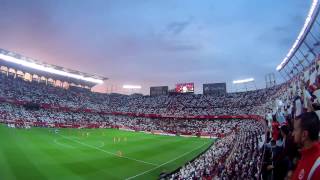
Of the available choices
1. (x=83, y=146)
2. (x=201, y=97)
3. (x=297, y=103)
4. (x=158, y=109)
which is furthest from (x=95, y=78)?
(x=297, y=103)

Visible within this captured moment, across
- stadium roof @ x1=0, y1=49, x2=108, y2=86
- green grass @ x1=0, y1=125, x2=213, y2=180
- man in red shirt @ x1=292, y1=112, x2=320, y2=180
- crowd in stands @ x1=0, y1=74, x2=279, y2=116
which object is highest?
stadium roof @ x1=0, y1=49, x2=108, y2=86

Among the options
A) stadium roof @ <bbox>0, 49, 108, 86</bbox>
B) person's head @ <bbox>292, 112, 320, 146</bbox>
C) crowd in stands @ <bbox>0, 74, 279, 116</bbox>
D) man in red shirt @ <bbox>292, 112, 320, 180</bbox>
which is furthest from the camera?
crowd in stands @ <bbox>0, 74, 279, 116</bbox>

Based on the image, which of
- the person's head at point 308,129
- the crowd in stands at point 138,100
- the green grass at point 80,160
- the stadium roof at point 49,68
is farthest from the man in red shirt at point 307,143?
the stadium roof at point 49,68

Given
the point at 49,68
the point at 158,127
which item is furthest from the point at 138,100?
the point at 49,68

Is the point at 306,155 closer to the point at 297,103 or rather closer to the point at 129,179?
the point at 297,103

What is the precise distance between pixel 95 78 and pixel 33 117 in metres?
44.8

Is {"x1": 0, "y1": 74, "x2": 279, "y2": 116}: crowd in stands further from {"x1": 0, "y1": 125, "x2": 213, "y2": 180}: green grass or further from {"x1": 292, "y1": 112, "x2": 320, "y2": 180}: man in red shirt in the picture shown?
{"x1": 292, "y1": 112, "x2": 320, "y2": 180}: man in red shirt

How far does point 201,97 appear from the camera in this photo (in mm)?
90562

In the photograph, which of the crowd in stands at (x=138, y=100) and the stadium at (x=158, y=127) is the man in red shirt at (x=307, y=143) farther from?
the crowd in stands at (x=138, y=100)

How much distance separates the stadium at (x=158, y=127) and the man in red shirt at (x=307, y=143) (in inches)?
0.5

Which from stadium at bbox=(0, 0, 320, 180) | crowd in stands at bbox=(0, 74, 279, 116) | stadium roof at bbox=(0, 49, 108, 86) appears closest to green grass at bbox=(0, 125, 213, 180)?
stadium at bbox=(0, 0, 320, 180)

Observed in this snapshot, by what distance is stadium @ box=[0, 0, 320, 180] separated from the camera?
596cm

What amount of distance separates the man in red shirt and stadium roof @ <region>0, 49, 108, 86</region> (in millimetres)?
74451

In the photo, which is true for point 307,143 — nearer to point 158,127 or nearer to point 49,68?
point 158,127
